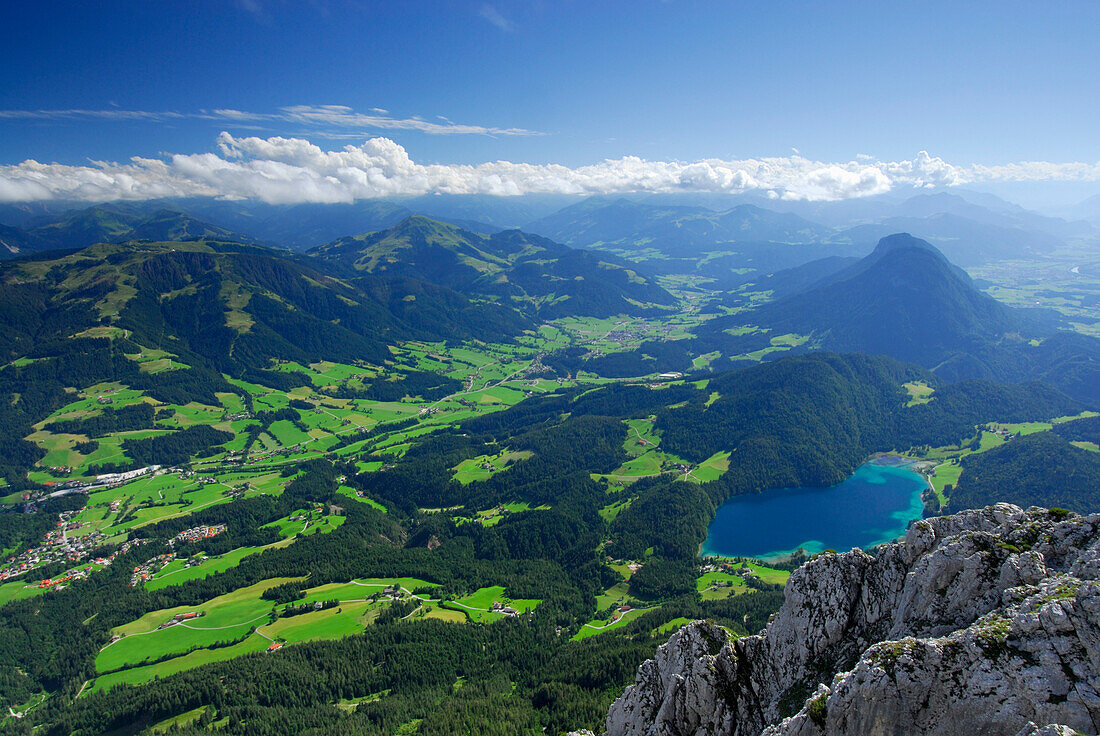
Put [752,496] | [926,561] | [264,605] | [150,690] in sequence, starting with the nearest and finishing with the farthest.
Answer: [926,561], [150,690], [264,605], [752,496]

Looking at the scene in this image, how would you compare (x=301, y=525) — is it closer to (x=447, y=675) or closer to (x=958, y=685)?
(x=447, y=675)

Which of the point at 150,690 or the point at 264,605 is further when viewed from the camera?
the point at 264,605

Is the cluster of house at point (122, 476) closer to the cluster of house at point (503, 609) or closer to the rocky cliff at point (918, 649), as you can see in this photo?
the cluster of house at point (503, 609)

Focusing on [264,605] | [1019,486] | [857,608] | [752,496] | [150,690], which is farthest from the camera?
[752,496]

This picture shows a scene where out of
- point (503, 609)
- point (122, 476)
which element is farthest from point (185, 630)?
point (122, 476)

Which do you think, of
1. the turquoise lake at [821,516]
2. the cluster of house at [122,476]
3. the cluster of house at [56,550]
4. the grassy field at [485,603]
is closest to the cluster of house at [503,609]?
the grassy field at [485,603]

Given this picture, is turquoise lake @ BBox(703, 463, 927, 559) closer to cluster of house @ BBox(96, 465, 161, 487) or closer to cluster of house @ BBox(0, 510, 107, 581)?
cluster of house @ BBox(0, 510, 107, 581)

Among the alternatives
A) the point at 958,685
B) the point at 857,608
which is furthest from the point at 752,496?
the point at 958,685
